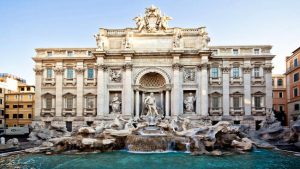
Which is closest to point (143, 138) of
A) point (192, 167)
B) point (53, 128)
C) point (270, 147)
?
point (192, 167)

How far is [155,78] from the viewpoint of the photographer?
96.5 ft

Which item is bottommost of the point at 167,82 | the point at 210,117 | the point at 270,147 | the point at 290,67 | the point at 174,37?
the point at 270,147

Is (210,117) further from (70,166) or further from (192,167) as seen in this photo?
(70,166)

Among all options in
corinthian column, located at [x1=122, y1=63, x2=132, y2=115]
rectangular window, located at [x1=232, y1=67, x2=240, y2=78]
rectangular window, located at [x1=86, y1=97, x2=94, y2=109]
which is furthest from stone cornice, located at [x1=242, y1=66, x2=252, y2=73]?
rectangular window, located at [x1=86, y1=97, x2=94, y2=109]

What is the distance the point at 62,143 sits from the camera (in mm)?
19359

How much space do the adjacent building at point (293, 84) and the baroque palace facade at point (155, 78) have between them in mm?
7987

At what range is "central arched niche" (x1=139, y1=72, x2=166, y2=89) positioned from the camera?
28.9m

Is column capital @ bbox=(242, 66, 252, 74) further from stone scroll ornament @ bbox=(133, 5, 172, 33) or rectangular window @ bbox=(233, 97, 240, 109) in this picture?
stone scroll ornament @ bbox=(133, 5, 172, 33)

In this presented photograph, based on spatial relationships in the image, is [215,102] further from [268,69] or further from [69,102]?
[69,102]

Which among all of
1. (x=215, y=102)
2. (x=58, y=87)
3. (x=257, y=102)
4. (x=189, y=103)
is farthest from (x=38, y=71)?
(x=257, y=102)

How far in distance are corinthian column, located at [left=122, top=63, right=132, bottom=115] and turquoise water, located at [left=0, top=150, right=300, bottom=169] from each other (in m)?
9.78

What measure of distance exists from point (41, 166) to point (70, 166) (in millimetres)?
1622

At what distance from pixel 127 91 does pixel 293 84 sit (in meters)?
24.0

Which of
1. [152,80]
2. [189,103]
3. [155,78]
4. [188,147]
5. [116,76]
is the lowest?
[188,147]
